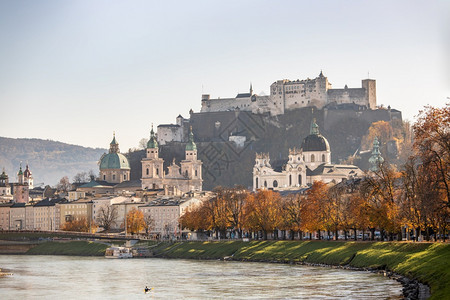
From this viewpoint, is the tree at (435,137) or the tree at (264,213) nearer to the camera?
the tree at (435,137)

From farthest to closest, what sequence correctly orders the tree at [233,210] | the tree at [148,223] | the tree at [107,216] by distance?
the tree at [107,216]
the tree at [148,223]
the tree at [233,210]

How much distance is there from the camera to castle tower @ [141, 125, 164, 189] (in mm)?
183500

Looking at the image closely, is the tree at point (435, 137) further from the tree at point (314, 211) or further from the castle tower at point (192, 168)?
the castle tower at point (192, 168)

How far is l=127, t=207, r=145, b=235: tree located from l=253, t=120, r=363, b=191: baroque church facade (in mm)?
26068

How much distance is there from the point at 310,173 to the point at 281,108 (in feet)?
131

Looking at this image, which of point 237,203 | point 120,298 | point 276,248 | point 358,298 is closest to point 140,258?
point 237,203

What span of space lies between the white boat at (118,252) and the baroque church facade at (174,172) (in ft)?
234

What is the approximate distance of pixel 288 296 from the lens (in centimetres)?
5406

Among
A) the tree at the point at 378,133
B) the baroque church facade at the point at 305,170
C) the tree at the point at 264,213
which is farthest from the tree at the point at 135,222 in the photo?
the tree at the point at 378,133

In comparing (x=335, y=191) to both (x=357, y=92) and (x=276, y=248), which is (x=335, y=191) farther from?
(x=357, y=92)

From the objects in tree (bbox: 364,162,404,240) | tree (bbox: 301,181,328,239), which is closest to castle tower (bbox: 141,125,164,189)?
tree (bbox: 301,181,328,239)

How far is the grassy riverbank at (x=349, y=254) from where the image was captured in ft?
170

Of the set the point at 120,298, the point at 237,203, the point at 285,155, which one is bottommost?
the point at 120,298

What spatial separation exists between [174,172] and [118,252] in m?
80.9
